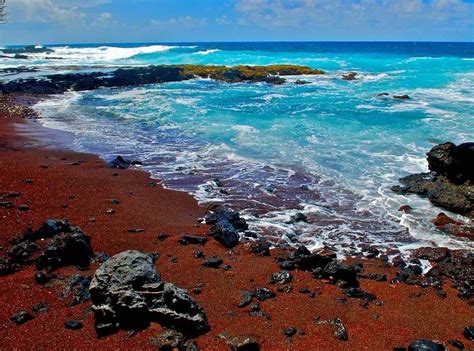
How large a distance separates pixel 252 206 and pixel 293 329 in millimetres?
6400

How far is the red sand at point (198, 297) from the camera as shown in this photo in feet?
22.2

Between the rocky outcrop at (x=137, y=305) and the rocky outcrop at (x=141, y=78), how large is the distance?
3661 cm

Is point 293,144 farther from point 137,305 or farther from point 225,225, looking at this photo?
point 137,305

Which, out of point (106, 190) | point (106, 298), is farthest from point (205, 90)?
point (106, 298)

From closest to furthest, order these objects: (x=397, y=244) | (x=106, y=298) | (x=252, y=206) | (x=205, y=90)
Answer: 1. (x=106, y=298)
2. (x=397, y=244)
3. (x=252, y=206)
4. (x=205, y=90)

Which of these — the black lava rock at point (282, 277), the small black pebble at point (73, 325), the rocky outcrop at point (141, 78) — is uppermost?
the rocky outcrop at point (141, 78)

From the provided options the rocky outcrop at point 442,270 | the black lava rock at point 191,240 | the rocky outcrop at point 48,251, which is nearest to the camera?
the rocky outcrop at point 48,251

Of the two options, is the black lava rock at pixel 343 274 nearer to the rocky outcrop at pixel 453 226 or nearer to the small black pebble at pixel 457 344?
the small black pebble at pixel 457 344

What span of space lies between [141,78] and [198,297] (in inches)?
1841

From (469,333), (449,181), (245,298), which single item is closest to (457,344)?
(469,333)

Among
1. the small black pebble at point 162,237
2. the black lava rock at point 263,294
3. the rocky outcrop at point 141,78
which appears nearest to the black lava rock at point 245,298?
the black lava rock at point 263,294

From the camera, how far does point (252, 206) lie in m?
13.3

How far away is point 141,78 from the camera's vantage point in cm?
5116

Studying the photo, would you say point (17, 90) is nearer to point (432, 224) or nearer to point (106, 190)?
point (106, 190)
